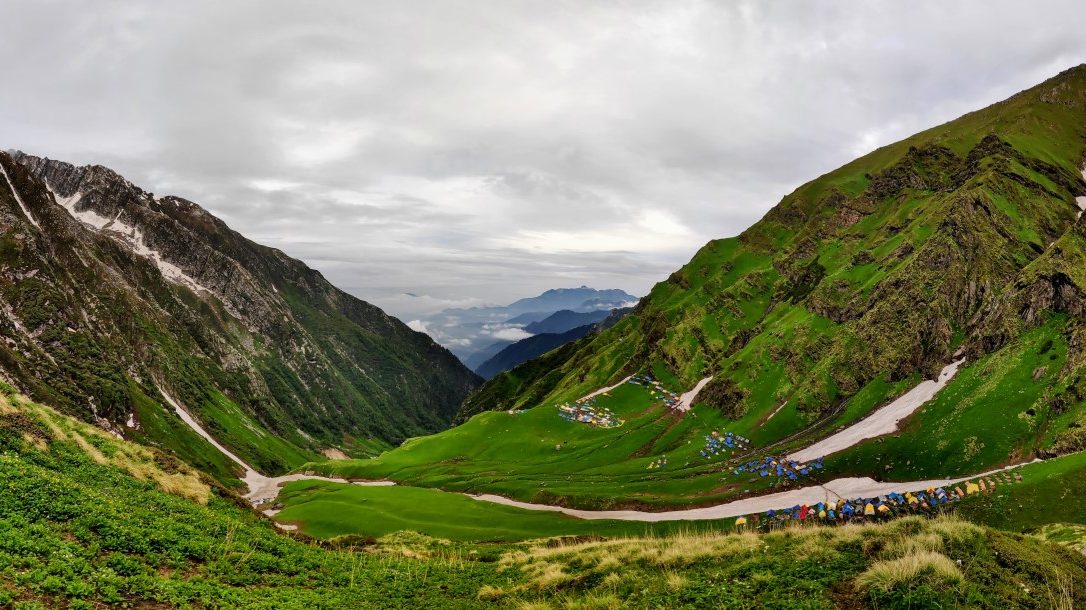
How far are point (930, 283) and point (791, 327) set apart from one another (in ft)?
155

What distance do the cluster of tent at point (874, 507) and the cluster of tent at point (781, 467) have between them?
1667cm

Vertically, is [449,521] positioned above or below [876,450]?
below

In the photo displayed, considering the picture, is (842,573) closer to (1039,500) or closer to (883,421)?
(1039,500)

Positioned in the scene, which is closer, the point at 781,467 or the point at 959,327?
the point at 781,467

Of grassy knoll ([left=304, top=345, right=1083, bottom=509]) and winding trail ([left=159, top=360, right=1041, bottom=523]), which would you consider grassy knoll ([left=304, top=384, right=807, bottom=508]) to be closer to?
grassy knoll ([left=304, top=345, right=1083, bottom=509])

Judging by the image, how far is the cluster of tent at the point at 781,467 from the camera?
126 meters

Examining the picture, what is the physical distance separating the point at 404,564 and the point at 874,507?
9821 cm

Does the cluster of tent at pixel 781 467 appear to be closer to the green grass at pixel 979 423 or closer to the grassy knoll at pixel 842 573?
the green grass at pixel 979 423

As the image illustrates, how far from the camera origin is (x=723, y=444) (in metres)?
161

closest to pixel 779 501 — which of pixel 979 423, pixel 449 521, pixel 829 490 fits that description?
pixel 829 490

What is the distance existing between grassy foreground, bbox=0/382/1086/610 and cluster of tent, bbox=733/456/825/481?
111961mm

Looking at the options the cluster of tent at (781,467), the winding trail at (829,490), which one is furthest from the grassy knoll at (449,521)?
the cluster of tent at (781,467)

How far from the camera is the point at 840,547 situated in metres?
21.7

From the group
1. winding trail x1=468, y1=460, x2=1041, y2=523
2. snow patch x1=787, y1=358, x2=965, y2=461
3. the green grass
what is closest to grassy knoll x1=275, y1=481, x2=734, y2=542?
winding trail x1=468, y1=460, x2=1041, y2=523
